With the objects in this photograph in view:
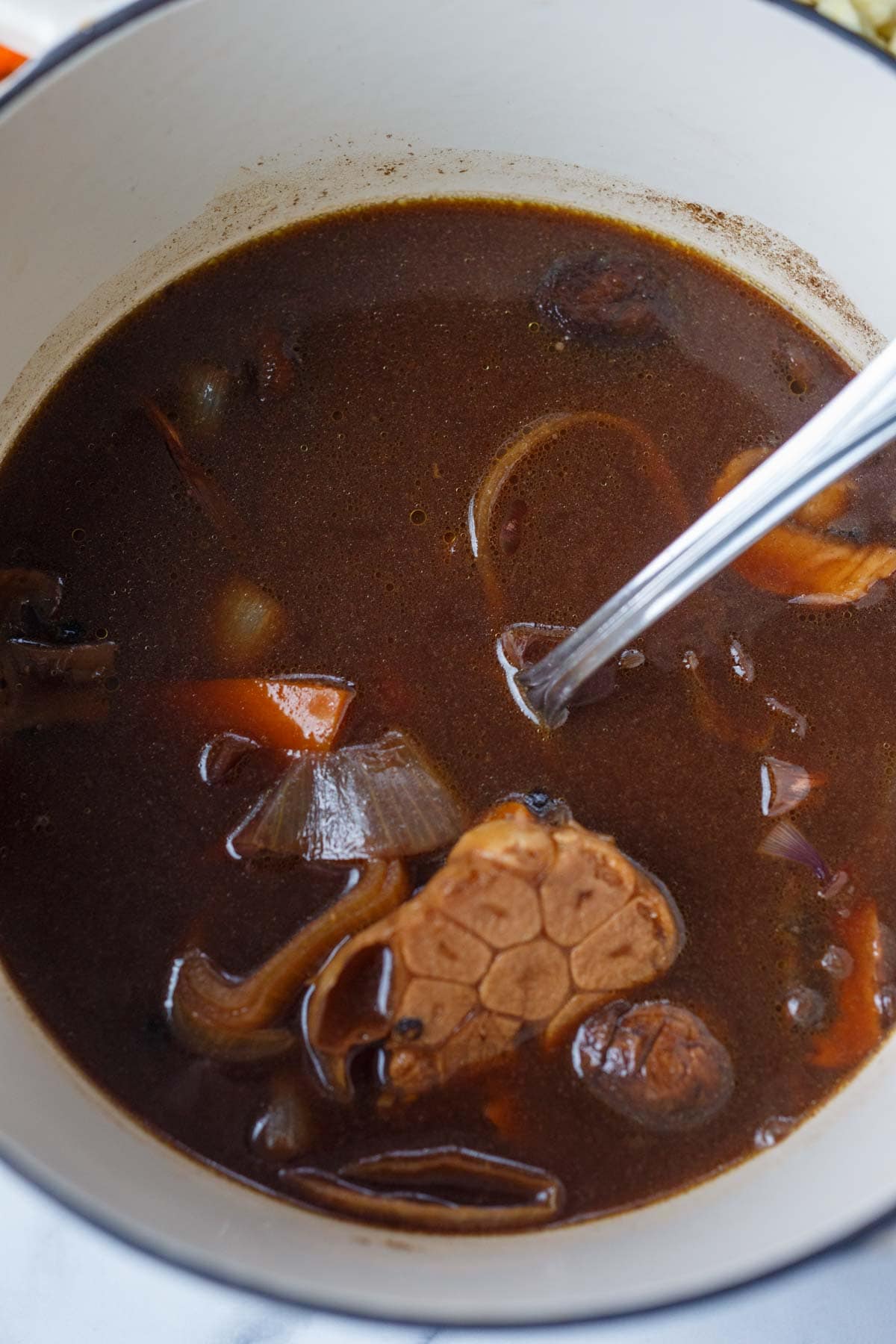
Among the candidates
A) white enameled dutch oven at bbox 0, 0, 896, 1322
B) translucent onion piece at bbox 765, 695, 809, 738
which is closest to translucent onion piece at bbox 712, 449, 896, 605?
translucent onion piece at bbox 765, 695, 809, 738

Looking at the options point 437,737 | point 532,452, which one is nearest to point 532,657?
point 437,737

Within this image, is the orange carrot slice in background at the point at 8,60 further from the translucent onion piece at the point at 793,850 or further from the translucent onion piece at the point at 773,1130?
the translucent onion piece at the point at 773,1130

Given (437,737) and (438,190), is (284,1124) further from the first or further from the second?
(438,190)

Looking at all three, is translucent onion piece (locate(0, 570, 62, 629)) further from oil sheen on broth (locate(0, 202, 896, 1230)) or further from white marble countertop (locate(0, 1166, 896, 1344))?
white marble countertop (locate(0, 1166, 896, 1344))

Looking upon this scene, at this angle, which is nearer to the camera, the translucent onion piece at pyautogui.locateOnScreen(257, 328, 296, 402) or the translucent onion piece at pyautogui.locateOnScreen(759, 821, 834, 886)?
the translucent onion piece at pyautogui.locateOnScreen(759, 821, 834, 886)

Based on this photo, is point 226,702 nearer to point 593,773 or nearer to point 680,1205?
point 593,773

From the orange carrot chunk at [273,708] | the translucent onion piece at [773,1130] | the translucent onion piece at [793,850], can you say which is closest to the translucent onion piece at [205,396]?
the orange carrot chunk at [273,708]
